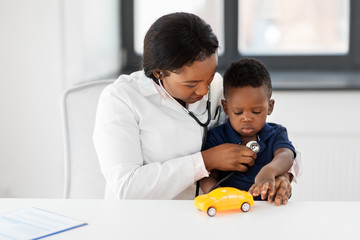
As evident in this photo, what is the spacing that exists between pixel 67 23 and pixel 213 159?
1.45 metres

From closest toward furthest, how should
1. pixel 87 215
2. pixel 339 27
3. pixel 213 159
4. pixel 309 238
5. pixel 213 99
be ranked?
pixel 309 238, pixel 87 215, pixel 213 159, pixel 213 99, pixel 339 27

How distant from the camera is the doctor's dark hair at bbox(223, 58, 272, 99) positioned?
1.45 m

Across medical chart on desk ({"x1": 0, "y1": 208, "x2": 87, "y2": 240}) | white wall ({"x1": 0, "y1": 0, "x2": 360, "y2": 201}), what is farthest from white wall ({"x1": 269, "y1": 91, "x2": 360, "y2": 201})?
medical chart on desk ({"x1": 0, "y1": 208, "x2": 87, "y2": 240})

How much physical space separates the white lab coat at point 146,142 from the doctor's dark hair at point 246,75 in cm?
13

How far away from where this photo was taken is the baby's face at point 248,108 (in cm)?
144

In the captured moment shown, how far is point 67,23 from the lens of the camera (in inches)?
100

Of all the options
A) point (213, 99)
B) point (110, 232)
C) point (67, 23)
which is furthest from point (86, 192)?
point (67, 23)

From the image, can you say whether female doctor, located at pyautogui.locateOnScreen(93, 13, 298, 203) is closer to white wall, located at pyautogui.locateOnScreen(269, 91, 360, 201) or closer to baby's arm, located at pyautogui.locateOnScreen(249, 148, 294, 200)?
baby's arm, located at pyautogui.locateOnScreen(249, 148, 294, 200)

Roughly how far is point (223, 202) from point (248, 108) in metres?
0.39

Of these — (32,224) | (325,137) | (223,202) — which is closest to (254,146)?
(223,202)

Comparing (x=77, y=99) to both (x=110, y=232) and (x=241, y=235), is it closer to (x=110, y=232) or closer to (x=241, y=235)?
(x=110, y=232)

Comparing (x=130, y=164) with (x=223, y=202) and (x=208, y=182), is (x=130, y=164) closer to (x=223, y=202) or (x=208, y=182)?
(x=208, y=182)

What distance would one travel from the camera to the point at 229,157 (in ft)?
4.43

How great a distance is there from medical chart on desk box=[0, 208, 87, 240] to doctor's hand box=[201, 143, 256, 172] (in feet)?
1.37
